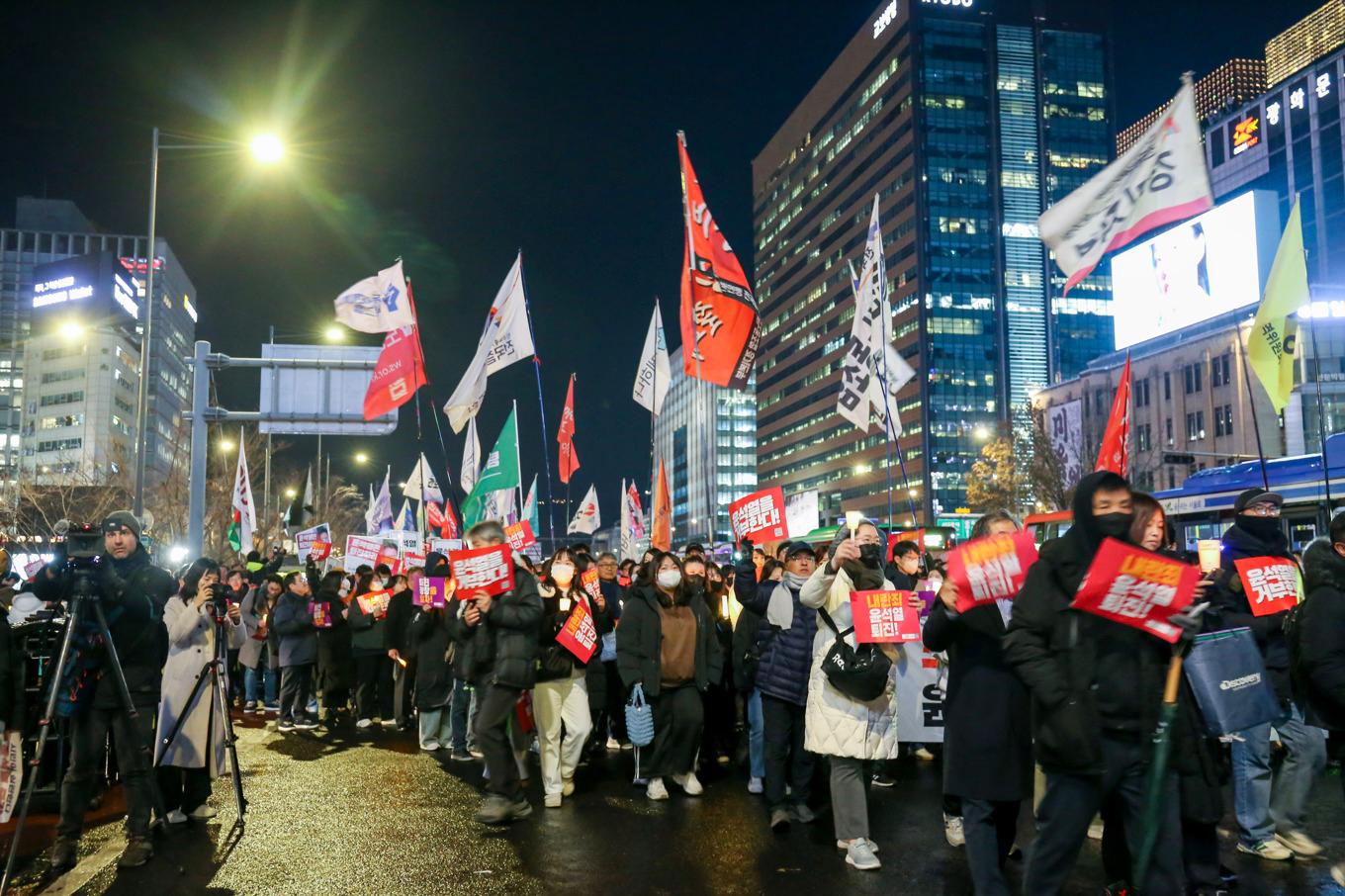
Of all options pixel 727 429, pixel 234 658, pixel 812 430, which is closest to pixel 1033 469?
pixel 234 658

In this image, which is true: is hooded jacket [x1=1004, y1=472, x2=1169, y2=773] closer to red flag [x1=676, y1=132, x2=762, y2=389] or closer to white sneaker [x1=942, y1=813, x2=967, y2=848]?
white sneaker [x1=942, y1=813, x2=967, y2=848]

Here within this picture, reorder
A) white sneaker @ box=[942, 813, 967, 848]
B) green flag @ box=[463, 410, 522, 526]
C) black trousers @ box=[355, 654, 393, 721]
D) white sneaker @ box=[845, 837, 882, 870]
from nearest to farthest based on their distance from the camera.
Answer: white sneaker @ box=[845, 837, 882, 870] → white sneaker @ box=[942, 813, 967, 848] → black trousers @ box=[355, 654, 393, 721] → green flag @ box=[463, 410, 522, 526]

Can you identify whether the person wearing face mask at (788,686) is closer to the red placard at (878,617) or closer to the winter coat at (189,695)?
the red placard at (878,617)

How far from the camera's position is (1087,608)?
174 inches

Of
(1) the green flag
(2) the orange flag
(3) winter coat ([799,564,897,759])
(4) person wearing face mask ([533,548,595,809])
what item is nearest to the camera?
(3) winter coat ([799,564,897,759])

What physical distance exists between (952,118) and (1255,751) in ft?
384

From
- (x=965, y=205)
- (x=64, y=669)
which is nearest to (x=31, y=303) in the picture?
(x=965, y=205)

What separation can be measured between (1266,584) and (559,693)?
533 centimetres

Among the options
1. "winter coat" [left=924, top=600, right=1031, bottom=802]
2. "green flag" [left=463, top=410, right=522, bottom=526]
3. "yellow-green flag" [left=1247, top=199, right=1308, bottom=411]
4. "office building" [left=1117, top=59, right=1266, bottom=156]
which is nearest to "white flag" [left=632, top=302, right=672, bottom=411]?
"green flag" [left=463, top=410, right=522, bottom=526]

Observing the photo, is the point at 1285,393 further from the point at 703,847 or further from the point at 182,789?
the point at 182,789

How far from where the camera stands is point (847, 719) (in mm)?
6711

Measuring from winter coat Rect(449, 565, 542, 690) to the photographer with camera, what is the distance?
1818mm

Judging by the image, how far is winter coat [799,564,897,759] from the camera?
21.9 feet

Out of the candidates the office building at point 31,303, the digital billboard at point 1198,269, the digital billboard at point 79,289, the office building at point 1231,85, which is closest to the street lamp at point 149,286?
the digital billboard at point 1198,269
